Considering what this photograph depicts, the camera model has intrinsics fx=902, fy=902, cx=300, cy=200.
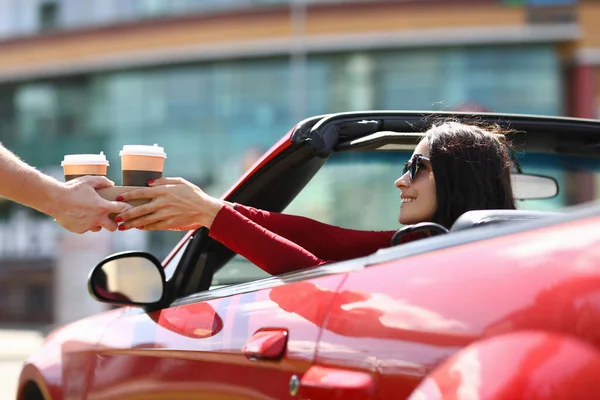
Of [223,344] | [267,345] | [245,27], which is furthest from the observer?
[245,27]

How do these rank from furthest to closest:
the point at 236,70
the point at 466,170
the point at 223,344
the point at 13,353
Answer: the point at 236,70 → the point at 13,353 → the point at 466,170 → the point at 223,344

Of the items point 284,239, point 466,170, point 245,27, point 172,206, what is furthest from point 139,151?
point 245,27

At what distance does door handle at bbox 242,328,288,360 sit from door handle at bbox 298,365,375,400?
116mm

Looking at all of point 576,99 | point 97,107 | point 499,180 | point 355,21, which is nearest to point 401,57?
point 355,21

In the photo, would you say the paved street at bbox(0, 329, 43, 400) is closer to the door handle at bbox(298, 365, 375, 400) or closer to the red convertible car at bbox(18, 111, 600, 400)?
the red convertible car at bbox(18, 111, 600, 400)

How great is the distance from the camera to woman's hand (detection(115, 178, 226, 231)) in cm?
253

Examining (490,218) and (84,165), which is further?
(84,165)

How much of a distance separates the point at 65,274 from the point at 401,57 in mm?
10501

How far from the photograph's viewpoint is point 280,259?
98.4 inches

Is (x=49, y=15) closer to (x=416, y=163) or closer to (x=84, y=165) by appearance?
(x=84, y=165)

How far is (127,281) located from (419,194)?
3.87 feet

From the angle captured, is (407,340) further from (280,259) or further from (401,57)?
(401,57)

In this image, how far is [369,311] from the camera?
5.74 ft

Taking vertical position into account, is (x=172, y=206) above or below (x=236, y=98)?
above
